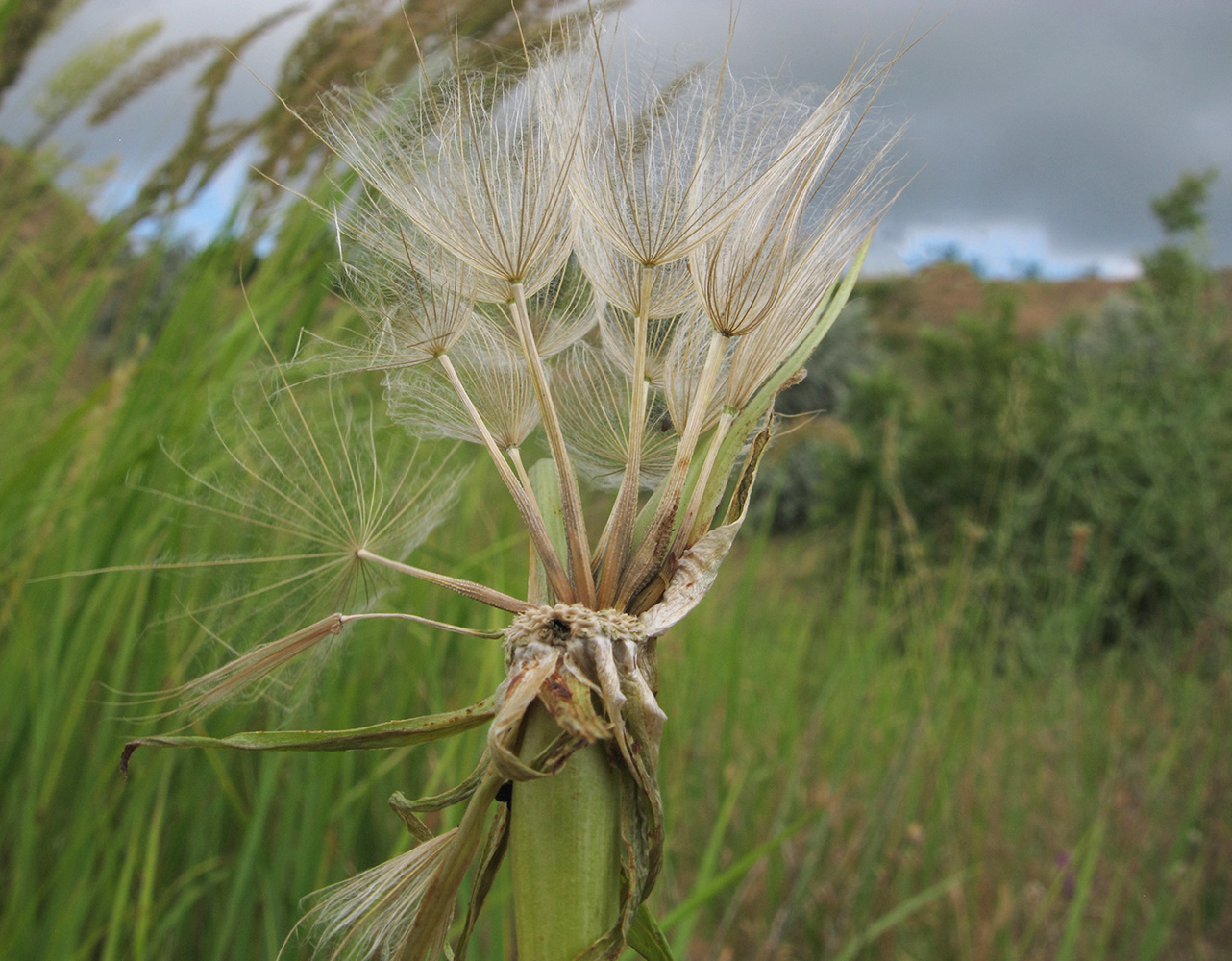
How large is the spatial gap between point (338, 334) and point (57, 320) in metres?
1.25

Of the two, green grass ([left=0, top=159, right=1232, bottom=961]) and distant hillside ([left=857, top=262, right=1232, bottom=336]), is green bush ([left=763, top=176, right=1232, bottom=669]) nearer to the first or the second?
distant hillside ([left=857, top=262, right=1232, bottom=336])

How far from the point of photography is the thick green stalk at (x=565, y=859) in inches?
19.4

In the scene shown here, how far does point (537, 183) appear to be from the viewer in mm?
664

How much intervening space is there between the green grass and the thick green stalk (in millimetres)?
380

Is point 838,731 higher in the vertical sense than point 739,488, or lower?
lower

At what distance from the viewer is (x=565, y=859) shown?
19.5 inches

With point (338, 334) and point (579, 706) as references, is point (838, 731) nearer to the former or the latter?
point (338, 334)

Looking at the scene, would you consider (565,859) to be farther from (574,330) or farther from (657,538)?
(574,330)

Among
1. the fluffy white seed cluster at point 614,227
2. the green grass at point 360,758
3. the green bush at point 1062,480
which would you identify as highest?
the green bush at point 1062,480

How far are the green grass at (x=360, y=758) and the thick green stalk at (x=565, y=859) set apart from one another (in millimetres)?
380

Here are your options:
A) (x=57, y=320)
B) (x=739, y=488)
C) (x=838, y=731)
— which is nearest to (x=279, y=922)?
(x=739, y=488)

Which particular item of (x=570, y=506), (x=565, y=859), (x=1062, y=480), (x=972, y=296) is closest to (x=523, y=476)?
(x=570, y=506)

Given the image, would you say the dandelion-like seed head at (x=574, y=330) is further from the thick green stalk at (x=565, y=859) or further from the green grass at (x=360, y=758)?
the green grass at (x=360, y=758)

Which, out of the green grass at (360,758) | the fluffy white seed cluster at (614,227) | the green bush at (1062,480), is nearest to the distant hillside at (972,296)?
the green bush at (1062,480)
